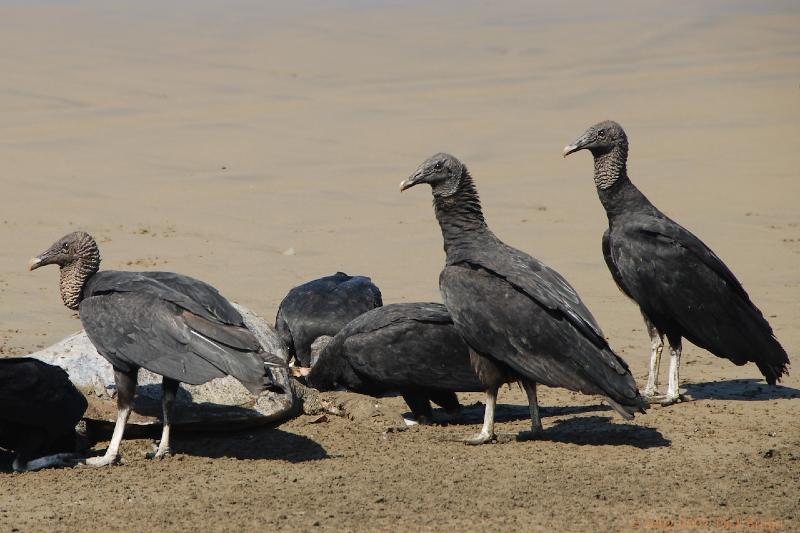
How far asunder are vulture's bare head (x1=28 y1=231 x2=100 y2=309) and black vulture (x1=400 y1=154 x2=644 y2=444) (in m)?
1.84

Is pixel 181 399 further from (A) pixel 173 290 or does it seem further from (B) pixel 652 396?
(B) pixel 652 396

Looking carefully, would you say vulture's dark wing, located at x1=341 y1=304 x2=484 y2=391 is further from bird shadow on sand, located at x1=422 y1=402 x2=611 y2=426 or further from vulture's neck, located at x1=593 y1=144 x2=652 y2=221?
vulture's neck, located at x1=593 y1=144 x2=652 y2=221

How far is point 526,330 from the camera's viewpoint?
6039 millimetres

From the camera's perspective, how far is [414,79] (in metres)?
25.2

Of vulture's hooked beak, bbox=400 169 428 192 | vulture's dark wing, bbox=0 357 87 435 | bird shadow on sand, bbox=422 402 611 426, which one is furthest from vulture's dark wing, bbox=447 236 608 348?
vulture's dark wing, bbox=0 357 87 435

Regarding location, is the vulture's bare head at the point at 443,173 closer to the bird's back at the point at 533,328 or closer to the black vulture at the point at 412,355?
the bird's back at the point at 533,328

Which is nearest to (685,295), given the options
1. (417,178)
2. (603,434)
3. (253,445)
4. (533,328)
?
(603,434)

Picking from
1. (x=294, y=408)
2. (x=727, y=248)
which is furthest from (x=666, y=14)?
(x=294, y=408)

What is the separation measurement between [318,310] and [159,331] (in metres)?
2.26

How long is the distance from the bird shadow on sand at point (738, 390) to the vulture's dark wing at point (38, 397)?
12.0 feet

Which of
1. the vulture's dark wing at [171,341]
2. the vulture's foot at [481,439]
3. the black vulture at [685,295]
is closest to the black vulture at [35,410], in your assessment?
the vulture's dark wing at [171,341]

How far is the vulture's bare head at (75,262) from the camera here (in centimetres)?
632

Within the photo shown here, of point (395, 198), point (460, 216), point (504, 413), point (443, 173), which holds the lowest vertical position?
point (504, 413)

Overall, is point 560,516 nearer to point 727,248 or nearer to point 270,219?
point 727,248
